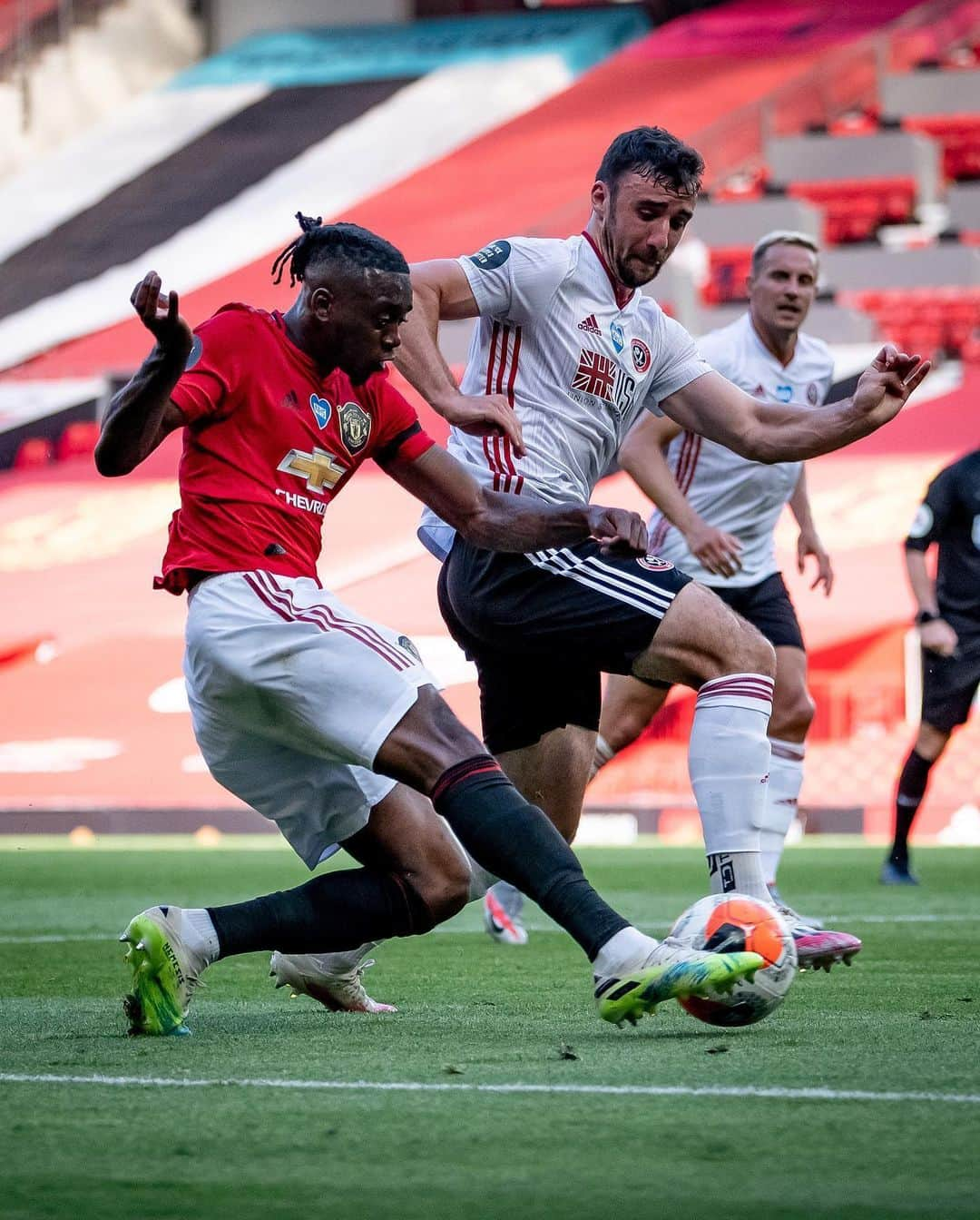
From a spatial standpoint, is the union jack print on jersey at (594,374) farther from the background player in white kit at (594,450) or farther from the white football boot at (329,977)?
the white football boot at (329,977)

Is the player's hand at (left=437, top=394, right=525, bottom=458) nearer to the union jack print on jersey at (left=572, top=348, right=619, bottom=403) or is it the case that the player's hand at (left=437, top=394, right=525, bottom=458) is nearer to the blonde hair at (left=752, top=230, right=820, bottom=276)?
the union jack print on jersey at (left=572, top=348, right=619, bottom=403)

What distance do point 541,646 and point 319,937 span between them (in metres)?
0.82

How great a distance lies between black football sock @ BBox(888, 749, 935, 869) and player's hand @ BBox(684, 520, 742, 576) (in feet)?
14.2

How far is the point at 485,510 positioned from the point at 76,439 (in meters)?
18.8

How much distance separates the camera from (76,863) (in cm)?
1134

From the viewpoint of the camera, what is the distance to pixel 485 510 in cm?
474

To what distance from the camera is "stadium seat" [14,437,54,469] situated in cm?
2284

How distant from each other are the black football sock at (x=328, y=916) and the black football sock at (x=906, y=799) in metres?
5.53

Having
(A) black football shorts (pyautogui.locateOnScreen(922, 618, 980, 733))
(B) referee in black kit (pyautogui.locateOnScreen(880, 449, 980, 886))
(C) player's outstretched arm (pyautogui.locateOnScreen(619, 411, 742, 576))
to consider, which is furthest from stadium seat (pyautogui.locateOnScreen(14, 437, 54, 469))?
(C) player's outstretched arm (pyautogui.locateOnScreen(619, 411, 742, 576))

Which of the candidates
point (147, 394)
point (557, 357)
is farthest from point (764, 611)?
point (147, 394)

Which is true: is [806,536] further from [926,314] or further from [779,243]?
[926,314]

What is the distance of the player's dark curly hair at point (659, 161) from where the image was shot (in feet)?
16.3

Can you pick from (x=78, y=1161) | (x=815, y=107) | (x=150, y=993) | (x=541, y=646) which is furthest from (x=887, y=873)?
(x=815, y=107)

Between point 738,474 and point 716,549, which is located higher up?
point 738,474
